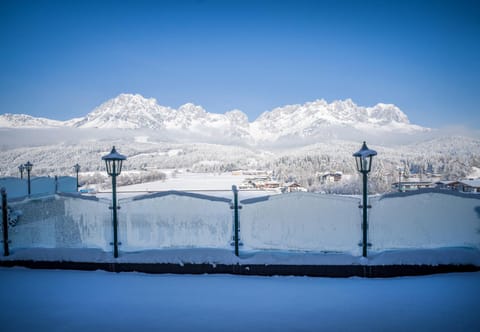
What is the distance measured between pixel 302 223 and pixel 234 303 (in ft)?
5.72

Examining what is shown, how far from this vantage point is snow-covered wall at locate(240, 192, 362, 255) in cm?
485

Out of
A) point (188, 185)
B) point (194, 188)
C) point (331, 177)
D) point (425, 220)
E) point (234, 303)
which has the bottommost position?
point (188, 185)

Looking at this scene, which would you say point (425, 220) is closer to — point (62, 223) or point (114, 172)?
point (114, 172)

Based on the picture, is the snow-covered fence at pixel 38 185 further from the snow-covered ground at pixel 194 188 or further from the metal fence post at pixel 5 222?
the metal fence post at pixel 5 222

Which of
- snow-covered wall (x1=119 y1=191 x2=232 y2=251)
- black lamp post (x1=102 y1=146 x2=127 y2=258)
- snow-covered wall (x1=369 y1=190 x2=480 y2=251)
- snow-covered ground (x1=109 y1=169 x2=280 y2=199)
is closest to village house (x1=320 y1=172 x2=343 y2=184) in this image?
snow-covered ground (x1=109 y1=169 x2=280 y2=199)

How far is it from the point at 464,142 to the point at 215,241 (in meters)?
51.9

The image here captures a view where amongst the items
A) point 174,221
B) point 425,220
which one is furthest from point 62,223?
point 425,220

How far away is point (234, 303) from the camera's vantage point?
374 cm

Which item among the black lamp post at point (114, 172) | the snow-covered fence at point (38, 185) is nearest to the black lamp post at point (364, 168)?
the black lamp post at point (114, 172)

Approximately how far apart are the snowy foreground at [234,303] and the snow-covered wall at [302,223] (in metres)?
0.58

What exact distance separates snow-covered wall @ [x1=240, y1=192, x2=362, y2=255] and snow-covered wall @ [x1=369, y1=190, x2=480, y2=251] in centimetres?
34

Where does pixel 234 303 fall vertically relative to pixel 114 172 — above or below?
below

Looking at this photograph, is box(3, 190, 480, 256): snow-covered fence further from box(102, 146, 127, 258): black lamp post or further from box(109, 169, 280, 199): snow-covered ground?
box(109, 169, 280, 199): snow-covered ground

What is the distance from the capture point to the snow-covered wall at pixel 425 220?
469 cm
